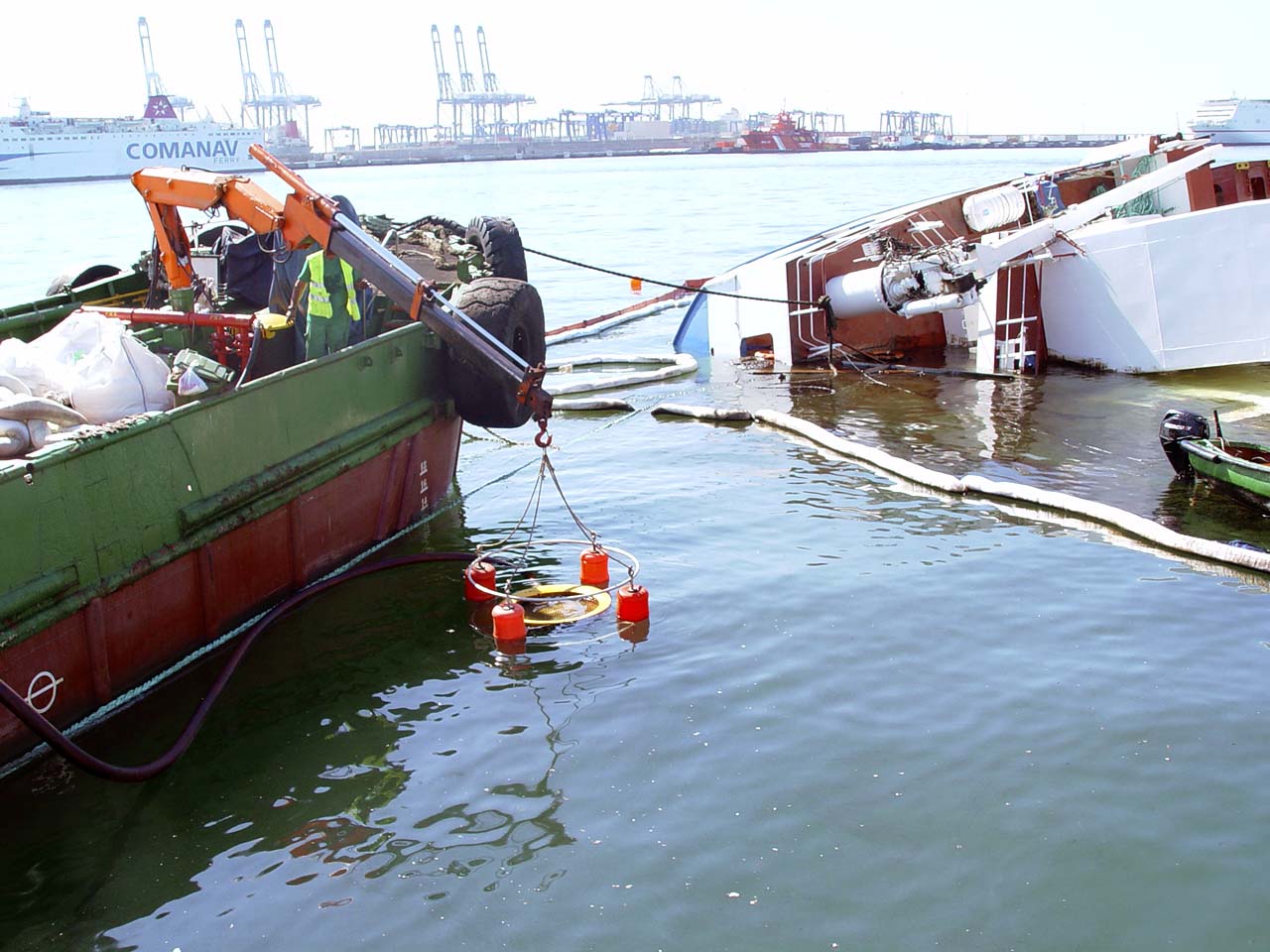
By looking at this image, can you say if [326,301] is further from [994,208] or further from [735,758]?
[994,208]

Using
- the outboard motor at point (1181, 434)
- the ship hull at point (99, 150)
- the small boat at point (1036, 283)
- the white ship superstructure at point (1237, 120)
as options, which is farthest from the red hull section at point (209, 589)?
the ship hull at point (99, 150)

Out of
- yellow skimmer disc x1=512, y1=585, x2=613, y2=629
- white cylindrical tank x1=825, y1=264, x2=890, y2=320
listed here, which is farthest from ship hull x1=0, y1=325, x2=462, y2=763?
white cylindrical tank x1=825, y1=264, x2=890, y2=320

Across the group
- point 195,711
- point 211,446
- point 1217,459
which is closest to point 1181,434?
point 1217,459

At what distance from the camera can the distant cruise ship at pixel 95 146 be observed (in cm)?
9681

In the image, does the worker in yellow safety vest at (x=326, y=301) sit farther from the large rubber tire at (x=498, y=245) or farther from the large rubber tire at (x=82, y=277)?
the large rubber tire at (x=82, y=277)

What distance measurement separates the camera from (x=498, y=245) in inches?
484

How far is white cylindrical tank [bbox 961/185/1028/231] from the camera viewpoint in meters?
18.5

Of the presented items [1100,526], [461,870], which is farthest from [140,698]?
[1100,526]

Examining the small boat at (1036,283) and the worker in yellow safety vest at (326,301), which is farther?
the small boat at (1036,283)

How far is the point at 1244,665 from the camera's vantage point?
727 centimetres

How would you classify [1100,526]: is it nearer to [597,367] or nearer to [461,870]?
[461,870]

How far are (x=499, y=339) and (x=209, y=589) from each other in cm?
373

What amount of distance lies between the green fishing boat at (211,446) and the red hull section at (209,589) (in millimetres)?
13

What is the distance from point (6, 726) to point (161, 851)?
1155mm
